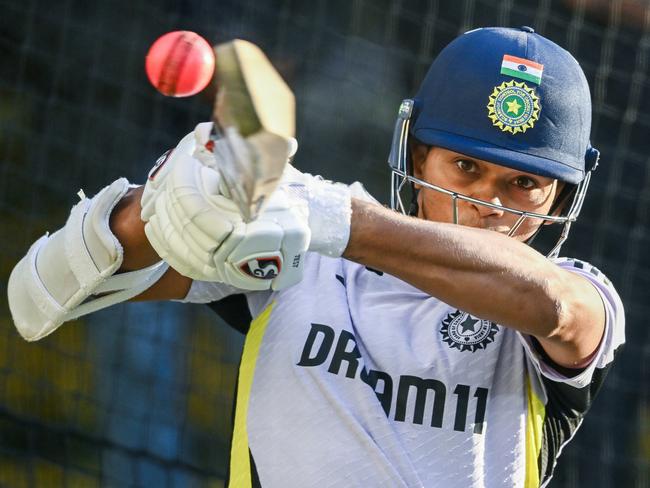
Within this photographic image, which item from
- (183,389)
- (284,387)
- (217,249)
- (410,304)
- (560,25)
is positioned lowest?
(183,389)

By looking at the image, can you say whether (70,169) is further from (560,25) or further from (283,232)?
(283,232)

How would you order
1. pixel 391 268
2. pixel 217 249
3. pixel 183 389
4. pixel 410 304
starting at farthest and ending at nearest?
pixel 183 389, pixel 410 304, pixel 391 268, pixel 217 249

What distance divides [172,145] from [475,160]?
89.4 inches

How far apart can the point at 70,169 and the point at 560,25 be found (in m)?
1.83

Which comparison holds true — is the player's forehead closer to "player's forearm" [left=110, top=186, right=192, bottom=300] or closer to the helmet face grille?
the helmet face grille

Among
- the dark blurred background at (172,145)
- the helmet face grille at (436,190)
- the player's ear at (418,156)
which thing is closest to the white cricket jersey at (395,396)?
the helmet face grille at (436,190)

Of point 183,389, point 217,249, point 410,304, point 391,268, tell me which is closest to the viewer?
point 217,249

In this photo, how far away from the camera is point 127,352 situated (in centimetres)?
433

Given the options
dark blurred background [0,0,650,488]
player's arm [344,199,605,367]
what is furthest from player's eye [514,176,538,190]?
dark blurred background [0,0,650,488]

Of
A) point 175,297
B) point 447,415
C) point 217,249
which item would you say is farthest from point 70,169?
point 217,249

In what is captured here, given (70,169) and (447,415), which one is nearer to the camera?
(447,415)

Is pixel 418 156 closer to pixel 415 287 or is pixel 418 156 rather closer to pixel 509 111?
pixel 509 111

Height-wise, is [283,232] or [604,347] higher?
[283,232]

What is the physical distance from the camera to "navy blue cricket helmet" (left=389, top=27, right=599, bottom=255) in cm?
220
